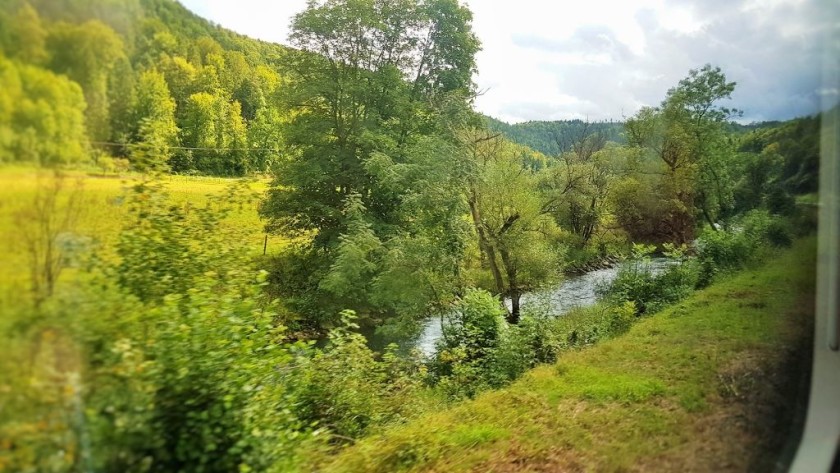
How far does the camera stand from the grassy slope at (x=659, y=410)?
2643 millimetres

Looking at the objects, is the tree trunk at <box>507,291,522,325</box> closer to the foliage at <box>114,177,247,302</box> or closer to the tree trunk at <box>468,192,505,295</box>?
the tree trunk at <box>468,192,505,295</box>

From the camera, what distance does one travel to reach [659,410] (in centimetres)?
364

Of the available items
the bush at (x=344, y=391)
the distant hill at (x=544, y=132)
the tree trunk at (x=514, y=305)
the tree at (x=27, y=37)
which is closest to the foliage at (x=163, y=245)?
the tree at (x=27, y=37)

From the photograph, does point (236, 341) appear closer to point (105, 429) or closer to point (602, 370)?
point (105, 429)

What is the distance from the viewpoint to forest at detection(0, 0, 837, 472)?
150cm

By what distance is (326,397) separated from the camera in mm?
4465

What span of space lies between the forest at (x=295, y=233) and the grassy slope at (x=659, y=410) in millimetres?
74

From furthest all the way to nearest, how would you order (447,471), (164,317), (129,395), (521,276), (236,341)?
(521,276), (447,471), (236,341), (164,317), (129,395)

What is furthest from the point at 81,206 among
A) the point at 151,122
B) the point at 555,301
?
the point at 555,301

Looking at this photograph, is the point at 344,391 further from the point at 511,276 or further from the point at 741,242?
the point at 511,276

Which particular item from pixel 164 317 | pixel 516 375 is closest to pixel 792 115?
pixel 164 317

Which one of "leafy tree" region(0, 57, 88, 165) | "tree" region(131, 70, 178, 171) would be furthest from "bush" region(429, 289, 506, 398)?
"leafy tree" region(0, 57, 88, 165)

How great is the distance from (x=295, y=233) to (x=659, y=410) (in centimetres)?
570

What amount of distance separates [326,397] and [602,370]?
3.07m
